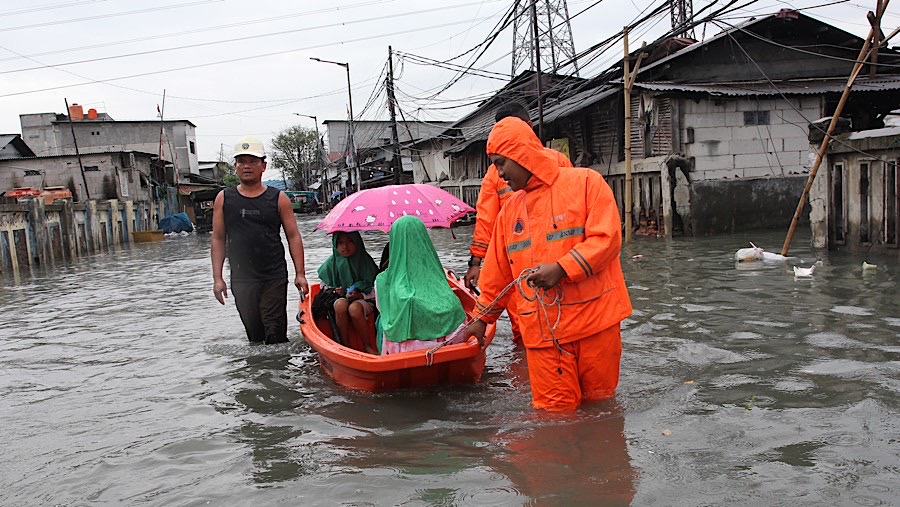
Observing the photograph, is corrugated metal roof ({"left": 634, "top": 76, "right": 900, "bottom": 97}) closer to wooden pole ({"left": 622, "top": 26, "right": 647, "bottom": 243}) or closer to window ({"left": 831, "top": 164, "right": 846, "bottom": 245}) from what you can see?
wooden pole ({"left": 622, "top": 26, "right": 647, "bottom": 243})

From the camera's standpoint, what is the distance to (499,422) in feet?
16.0

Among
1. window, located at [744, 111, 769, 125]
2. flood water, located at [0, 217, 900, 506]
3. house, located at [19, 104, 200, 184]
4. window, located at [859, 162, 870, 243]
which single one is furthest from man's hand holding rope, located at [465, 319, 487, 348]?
house, located at [19, 104, 200, 184]

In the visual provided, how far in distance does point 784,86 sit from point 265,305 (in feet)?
46.3

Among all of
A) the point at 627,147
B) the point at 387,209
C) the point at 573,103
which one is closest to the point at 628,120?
the point at 627,147

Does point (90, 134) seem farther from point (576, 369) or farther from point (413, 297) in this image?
point (576, 369)

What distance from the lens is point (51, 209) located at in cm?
2248

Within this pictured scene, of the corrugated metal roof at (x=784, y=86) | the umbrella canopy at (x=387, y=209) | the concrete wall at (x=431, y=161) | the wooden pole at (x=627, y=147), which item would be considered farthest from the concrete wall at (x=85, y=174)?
the umbrella canopy at (x=387, y=209)

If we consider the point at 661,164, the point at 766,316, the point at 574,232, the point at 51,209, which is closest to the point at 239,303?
the point at 574,232

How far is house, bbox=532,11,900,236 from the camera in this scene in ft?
52.3

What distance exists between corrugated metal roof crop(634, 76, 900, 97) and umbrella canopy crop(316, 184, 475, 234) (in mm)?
9658

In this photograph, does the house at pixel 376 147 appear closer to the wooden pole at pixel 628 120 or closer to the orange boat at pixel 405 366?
the wooden pole at pixel 628 120

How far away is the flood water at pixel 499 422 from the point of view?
381cm

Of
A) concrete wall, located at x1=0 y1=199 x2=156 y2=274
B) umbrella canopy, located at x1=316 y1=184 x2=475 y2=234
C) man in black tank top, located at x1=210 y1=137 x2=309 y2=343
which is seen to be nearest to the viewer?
umbrella canopy, located at x1=316 y1=184 x2=475 y2=234

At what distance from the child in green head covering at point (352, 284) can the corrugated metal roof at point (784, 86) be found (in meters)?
10.3
